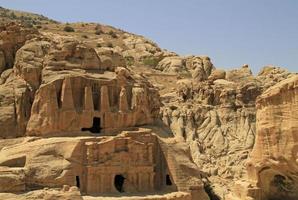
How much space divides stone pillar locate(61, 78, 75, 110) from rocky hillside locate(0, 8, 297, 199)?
57cm

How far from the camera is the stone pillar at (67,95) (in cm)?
3916

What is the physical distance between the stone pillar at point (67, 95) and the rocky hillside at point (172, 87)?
0.57 metres

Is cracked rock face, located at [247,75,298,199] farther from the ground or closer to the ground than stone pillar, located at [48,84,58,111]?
closer to the ground

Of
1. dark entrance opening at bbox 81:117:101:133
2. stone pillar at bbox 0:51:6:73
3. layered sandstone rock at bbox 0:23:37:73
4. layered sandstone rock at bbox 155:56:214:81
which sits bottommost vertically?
dark entrance opening at bbox 81:117:101:133

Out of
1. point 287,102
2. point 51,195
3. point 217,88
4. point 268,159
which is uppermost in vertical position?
point 217,88

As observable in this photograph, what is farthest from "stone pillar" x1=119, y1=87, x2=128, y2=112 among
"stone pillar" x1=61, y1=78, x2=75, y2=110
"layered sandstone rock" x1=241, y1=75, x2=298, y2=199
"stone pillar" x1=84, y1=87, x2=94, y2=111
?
"layered sandstone rock" x1=241, y1=75, x2=298, y2=199

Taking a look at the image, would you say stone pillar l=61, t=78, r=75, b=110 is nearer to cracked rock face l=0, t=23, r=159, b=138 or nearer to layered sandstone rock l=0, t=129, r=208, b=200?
cracked rock face l=0, t=23, r=159, b=138

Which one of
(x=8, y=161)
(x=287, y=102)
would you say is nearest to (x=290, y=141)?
(x=287, y=102)

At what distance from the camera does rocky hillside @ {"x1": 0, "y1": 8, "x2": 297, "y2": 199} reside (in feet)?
Answer: 135

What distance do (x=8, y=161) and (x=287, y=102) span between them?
2105 cm

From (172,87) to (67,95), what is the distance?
124 ft

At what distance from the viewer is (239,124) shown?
6028 centimetres

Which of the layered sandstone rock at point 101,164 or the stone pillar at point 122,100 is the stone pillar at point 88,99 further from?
the layered sandstone rock at point 101,164

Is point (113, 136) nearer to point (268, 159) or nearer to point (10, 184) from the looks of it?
point (10, 184)
